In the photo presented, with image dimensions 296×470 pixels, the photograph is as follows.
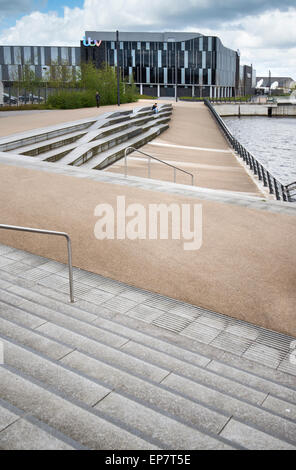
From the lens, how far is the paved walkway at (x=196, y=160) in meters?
19.0

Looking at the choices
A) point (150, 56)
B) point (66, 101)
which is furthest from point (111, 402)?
point (150, 56)

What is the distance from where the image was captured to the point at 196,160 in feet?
83.3

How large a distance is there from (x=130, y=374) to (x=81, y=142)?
17.6 meters

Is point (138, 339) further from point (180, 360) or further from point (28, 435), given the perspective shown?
point (28, 435)

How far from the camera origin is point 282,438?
138 inches

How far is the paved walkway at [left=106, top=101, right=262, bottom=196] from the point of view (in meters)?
19.0

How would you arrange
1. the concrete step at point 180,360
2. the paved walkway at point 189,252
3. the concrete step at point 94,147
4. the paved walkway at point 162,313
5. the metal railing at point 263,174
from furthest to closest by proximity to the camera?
the concrete step at point 94,147, the metal railing at point 263,174, the paved walkway at point 189,252, the paved walkway at point 162,313, the concrete step at point 180,360

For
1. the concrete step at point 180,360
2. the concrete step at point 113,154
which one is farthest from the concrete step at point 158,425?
the concrete step at point 113,154

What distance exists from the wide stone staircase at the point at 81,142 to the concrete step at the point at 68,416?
13400 millimetres

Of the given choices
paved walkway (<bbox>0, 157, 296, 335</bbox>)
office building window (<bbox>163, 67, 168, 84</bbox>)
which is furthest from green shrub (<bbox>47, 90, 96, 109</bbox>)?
office building window (<bbox>163, 67, 168, 84</bbox>)

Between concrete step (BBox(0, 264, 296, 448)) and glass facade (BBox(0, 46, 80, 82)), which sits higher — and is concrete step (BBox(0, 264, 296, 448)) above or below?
below

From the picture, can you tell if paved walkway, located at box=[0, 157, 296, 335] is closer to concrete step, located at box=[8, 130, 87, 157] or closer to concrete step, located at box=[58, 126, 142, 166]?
concrete step, located at box=[58, 126, 142, 166]

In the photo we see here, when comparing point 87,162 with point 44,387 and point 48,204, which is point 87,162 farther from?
point 44,387

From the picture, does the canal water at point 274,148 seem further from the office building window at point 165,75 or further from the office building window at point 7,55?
the office building window at point 7,55
